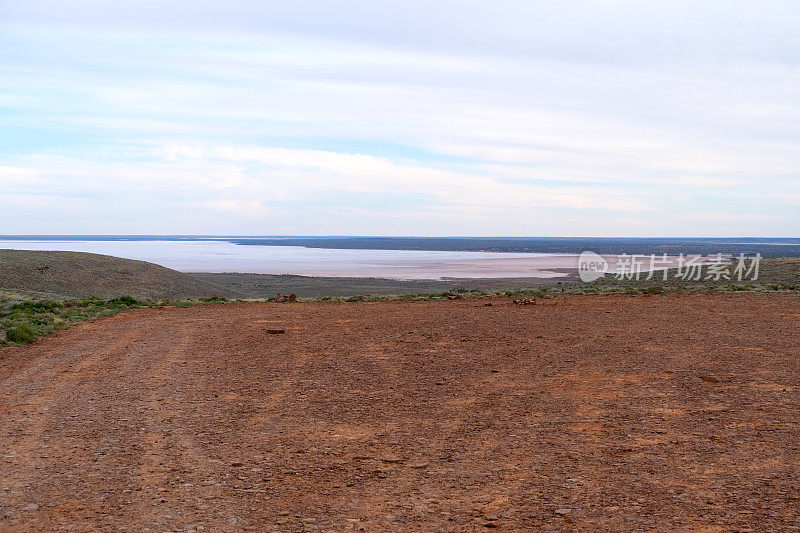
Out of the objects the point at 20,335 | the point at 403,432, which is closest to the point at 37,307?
the point at 20,335

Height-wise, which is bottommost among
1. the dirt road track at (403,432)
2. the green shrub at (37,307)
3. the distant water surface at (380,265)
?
the distant water surface at (380,265)

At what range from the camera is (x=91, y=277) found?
3997cm

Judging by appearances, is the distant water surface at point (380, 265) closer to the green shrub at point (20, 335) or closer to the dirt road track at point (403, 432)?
the green shrub at point (20, 335)

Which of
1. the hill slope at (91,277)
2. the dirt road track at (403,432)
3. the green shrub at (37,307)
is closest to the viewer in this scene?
the dirt road track at (403,432)

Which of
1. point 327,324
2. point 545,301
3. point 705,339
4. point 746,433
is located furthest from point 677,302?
point 746,433

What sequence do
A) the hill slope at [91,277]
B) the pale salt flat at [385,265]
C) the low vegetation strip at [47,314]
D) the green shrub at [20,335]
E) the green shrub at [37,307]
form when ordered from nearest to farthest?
the green shrub at [20,335]
the low vegetation strip at [47,314]
the green shrub at [37,307]
the hill slope at [91,277]
the pale salt flat at [385,265]

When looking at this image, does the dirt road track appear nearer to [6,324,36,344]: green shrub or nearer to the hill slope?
[6,324,36,344]: green shrub

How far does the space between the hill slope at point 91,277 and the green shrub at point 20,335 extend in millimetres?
22199

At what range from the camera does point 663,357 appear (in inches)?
476

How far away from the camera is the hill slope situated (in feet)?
120

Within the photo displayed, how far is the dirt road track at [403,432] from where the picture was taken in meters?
5.34

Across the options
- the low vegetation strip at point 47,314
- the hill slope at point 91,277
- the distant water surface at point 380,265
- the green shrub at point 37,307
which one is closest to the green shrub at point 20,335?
the low vegetation strip at point 47,314

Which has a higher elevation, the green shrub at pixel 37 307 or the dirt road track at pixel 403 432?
the dirt road track at pixel 403 432

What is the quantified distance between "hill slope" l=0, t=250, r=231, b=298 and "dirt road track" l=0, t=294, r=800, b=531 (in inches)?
953
